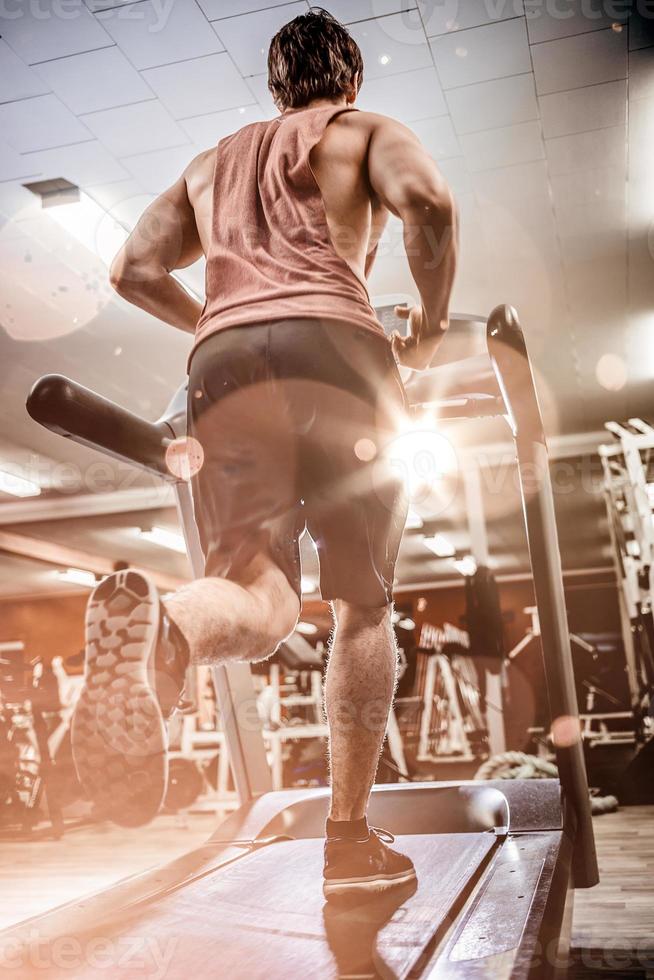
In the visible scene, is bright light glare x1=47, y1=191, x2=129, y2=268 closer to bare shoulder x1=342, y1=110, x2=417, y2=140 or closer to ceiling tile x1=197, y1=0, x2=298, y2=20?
ceiling tile x1=197, y1=0, x2=298, y2=20

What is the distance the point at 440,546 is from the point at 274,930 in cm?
990

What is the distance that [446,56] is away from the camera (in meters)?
3.15

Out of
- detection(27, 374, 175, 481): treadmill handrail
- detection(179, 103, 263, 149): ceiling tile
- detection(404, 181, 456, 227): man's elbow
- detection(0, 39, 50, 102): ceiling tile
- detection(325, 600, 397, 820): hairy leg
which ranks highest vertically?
detection(179, 103, 263, 149): ceiling tile

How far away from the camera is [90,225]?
159 inches

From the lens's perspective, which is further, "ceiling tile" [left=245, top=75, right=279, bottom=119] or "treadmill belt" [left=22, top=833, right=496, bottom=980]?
"ceiling tile" [left=245, top=75, right=279, bottom=119]

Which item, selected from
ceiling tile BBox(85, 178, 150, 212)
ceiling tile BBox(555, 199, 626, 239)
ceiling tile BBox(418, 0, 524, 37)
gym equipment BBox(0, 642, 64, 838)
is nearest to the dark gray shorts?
ceiling tile BBox(418, 0, 524, 37)

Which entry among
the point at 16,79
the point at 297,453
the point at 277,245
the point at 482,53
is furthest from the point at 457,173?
the point at 297,453

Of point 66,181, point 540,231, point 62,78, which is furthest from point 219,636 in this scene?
point 540,231

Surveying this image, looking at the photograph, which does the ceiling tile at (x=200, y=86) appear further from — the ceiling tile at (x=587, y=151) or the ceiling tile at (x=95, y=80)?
the ceiling tile at (x=587, y=151)

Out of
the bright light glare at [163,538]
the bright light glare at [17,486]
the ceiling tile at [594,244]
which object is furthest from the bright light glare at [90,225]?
the bright light glare at [163,538]

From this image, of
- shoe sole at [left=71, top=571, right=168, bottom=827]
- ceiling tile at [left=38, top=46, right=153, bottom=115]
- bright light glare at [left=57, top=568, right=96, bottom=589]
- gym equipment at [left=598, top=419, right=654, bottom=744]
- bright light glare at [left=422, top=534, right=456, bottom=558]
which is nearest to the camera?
shoe sole at [left=71, top=571, right=168, bottom=827]

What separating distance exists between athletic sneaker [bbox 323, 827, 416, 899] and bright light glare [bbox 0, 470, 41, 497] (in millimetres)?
6778

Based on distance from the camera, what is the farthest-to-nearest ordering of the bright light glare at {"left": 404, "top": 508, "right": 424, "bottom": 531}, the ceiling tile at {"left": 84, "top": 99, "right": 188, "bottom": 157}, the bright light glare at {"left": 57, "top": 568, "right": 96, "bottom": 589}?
the bright light glare at {"left": 57, "top": 568, "right": 96, "bottom": 589} < the bright light glare at {"left": 404, "top": 508, "right": 424, "bottom": 531} < the ceiling tile at {"left": 84, "top": 99, "right": 188, "bottom": 157}

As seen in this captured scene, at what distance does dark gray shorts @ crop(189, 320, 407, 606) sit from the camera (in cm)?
125
